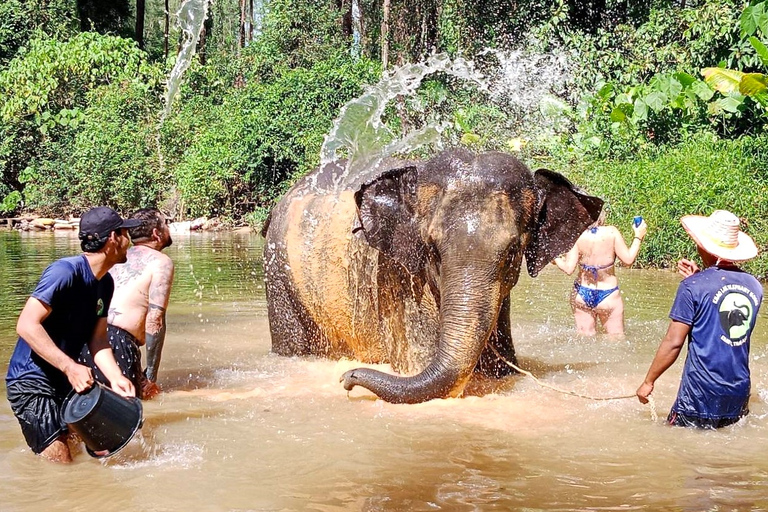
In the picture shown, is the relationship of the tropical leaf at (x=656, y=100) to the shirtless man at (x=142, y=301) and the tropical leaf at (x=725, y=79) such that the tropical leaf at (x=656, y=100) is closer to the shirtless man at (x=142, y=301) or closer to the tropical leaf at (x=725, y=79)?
the tropical leaf at (x=725, y=79)

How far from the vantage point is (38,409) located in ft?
14.5

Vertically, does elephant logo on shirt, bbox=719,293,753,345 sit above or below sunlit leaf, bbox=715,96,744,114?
below

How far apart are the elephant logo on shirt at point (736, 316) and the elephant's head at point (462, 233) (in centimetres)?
125

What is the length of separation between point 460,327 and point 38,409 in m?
2.32

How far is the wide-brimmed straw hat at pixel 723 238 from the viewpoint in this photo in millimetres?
4859

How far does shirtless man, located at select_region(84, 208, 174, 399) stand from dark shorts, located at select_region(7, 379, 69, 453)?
882 millimetres

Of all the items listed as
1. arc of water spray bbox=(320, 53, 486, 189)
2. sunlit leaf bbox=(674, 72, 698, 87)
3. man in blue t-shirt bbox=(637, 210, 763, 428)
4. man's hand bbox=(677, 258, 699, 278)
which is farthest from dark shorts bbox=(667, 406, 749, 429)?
sunlit leaf bbox=(674, 72, 698, 87)

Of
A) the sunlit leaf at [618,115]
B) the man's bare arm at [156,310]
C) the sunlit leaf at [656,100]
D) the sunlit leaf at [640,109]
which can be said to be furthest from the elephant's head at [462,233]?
the sunlit leaf at [618,115]

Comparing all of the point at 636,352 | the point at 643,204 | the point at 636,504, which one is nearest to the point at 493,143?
the point at 643,204

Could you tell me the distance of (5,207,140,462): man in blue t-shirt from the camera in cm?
423

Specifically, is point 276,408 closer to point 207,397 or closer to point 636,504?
point 207,397

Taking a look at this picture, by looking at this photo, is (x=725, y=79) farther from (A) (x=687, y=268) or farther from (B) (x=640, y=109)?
(A) (x=687, y=268)

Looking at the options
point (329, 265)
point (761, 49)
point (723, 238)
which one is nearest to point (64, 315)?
point (329, 265)

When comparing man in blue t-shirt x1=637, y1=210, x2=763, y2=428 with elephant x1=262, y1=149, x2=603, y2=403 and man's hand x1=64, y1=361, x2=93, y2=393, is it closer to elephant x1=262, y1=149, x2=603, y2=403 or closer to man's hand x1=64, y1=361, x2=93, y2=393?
elephant x1=262, y1=149, x2=603, y2=403
